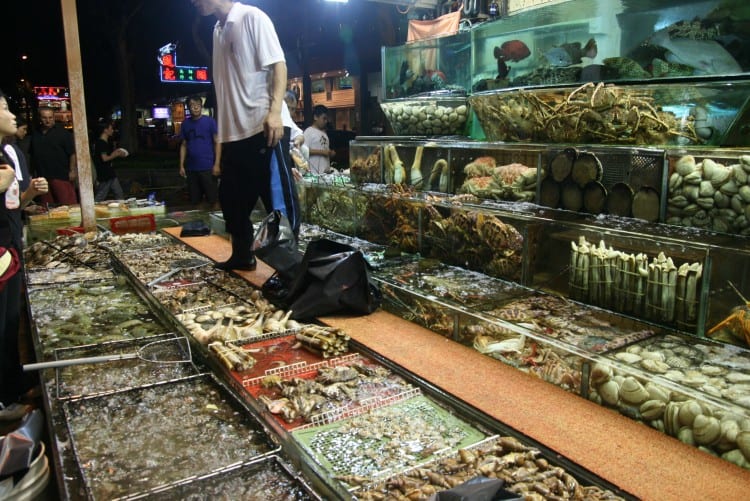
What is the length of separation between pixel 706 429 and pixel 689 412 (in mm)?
76

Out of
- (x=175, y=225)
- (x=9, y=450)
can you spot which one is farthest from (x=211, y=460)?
(x=175, y=225)

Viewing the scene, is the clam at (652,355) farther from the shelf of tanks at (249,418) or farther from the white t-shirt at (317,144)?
the white t-shirt at (317,144)

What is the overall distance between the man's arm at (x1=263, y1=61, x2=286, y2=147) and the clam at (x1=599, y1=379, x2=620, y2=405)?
2689 millimetres

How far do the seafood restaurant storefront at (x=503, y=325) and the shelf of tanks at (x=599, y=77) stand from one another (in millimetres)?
16

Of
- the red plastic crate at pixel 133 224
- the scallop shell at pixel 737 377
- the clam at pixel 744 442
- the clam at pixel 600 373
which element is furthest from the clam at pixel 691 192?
the red plastic crate at pixel 133 224

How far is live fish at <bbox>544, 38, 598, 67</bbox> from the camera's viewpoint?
4.30 meters

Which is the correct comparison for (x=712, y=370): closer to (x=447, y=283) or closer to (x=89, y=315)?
(x=447, y=283)

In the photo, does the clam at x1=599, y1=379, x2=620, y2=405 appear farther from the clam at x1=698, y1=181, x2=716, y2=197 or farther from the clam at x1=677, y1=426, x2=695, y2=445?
the clam at x1=698, y1=181, x2=716, y2=197

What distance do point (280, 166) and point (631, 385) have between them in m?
2.90

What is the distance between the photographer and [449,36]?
18.2 feet

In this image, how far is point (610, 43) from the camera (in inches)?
166

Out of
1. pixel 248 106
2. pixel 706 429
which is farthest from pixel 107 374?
pixel 706 429

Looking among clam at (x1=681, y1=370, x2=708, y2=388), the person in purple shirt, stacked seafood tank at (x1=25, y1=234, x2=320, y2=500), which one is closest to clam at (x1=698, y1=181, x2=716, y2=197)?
clam at (x1=681, y1=370, x2=708, y2=388)

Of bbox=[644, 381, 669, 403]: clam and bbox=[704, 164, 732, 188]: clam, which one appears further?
bbox=[704, 164, 732, 188]: clam
